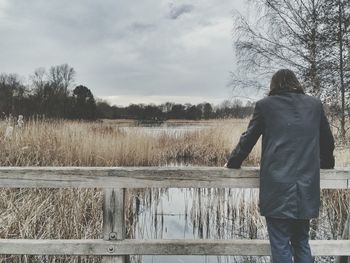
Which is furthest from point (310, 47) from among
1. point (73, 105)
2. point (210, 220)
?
point (73, 105)

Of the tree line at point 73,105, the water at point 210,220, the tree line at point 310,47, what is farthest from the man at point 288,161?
the tree line at point 73,105

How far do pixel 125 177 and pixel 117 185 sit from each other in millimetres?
65

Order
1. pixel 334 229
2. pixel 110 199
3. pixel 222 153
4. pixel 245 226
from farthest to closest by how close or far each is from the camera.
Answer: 1. pixel 222 153
2. pixel 245 226
3. pixel 334 229
4. pixel 110 199

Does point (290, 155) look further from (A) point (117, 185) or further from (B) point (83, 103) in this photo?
(B) point (83, 103)

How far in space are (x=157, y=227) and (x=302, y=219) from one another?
14.0ft

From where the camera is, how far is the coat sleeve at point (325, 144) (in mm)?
2484

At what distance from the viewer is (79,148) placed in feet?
27.3

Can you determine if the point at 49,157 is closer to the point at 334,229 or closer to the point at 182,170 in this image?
the point at 334,229

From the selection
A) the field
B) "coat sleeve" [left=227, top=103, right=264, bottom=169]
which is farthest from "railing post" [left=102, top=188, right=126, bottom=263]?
the field

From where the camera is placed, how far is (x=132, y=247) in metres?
2.53

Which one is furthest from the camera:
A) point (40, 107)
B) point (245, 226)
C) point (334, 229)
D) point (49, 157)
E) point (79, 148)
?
point (40, 107)

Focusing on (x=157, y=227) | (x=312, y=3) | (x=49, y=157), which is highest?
(x=312, y=3)

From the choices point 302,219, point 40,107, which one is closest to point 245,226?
point 302,219

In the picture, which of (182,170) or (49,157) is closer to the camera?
(182,170)
